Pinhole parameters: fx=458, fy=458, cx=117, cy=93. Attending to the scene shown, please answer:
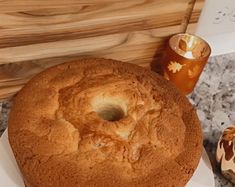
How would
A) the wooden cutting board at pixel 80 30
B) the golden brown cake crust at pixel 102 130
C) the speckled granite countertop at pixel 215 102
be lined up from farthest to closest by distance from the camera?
the speckled granite countertop at pixel 215 102
the wooden cutting board at pixel 80 30
the golden brown cake crust at pixel 102 130

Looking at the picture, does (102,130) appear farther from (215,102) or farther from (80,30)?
(215,102)

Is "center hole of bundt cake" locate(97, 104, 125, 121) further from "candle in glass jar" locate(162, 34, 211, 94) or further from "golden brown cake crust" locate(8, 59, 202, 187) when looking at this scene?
"candle in glass jar" locate(162, 34, 211, 94)

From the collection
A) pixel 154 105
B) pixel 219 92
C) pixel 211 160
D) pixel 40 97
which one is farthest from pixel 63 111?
pixel 219 92

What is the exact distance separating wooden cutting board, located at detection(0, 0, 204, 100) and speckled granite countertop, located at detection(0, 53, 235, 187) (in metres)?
0.12

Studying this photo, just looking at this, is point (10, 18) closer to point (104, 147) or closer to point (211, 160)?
point (104, 147)

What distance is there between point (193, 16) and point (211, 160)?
32 cm

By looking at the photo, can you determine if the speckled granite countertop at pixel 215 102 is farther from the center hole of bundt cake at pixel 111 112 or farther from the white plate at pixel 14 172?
the center hole of bundt cake at pixel 111 112

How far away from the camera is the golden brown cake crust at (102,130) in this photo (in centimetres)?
72

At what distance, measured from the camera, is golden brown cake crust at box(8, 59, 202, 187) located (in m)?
0.72

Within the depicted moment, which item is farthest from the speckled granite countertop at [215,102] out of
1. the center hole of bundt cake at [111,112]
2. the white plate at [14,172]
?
the center hole of bundt cake at [111,112]

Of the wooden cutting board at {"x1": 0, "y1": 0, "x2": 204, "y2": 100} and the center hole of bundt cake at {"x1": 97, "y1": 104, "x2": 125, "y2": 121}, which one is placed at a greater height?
the wooden cutting board at {"x1": 0, "y1": 0, "x2": 204, "y2": 100}

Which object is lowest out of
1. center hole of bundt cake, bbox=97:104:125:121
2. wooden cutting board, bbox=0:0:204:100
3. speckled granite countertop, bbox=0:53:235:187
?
speckled granite countertop, bbox=0:53:235:187

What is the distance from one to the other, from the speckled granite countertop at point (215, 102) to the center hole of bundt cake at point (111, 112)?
212 millimetres

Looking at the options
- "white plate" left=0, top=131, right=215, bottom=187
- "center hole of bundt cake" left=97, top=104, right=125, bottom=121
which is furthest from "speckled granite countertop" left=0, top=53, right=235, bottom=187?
"center hole of bundt cake" left=97, top=104, right=125, bottom=121
